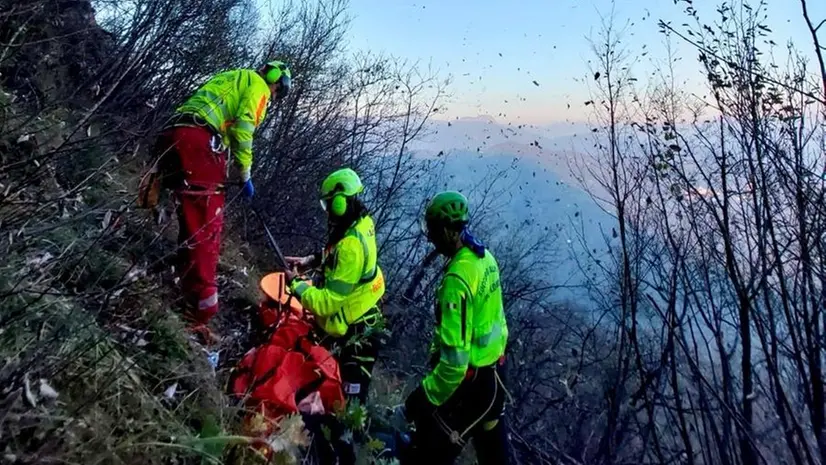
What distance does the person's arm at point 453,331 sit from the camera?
12.3 ft

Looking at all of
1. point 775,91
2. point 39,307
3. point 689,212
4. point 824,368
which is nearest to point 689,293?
point 689,212

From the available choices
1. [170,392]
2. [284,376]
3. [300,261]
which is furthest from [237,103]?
[170,392]

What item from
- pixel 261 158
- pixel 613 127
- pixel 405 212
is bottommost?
pixel 405 212

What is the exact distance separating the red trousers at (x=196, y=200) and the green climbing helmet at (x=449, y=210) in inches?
62.0

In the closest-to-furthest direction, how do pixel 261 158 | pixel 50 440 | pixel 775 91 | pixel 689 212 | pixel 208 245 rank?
pixel 50 440 → pixel 208 245 → pixel 775 91 → pixel 689 212 → pixel 261 158

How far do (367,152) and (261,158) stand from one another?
4748mm

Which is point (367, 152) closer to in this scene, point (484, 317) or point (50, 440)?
point (484, 317)

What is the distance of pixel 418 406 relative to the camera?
4.06 metres

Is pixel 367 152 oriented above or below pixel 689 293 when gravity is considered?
above

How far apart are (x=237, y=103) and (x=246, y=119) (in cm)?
14

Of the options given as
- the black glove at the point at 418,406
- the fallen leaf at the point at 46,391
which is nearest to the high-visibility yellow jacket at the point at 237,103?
the black glove at the point at 418,406

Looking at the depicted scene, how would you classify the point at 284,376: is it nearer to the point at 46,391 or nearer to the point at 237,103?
the point at 46,391

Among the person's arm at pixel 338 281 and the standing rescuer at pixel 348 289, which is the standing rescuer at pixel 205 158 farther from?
the person's arm at pixel 338 281

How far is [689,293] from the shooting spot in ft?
36.3
